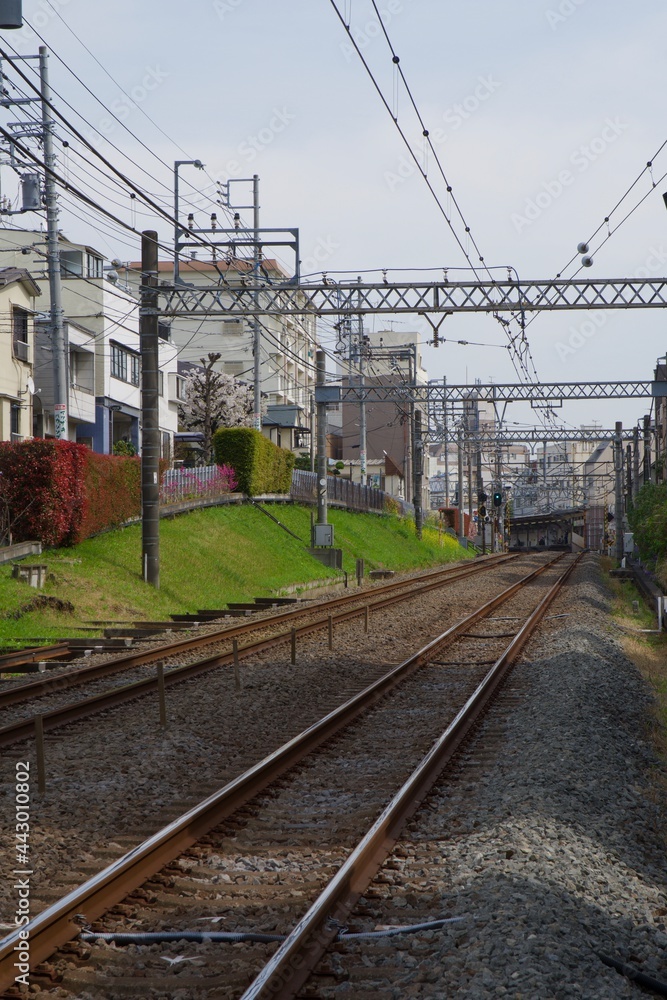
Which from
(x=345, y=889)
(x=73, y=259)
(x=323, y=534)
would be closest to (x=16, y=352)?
(x=323, y=534)

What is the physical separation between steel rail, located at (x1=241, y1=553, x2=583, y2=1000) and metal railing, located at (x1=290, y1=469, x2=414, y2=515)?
3365 cm

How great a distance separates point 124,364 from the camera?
4538cm

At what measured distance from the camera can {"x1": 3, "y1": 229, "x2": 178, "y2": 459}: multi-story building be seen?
4031cm

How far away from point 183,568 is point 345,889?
21491mm

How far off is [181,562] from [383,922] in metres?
22.3

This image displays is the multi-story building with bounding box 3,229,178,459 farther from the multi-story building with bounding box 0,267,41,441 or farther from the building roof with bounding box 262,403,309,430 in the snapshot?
the building roof with bounding box 262,403,309,430

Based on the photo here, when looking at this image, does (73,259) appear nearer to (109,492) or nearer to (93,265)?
(93,265)

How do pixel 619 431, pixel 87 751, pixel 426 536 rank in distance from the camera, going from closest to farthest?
pixel 87 751, pixel 619 431, pixel 426 536

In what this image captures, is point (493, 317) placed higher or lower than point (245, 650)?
higher

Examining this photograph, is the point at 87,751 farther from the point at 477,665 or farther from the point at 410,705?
the point at 477,665

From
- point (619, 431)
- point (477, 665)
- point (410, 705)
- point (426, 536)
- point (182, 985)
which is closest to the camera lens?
point (182, 985)

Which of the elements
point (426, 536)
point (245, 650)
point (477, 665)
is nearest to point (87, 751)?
point (245, 650)

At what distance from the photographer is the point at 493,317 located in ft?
75.0

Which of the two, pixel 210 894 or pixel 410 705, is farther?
pixel 410 705
